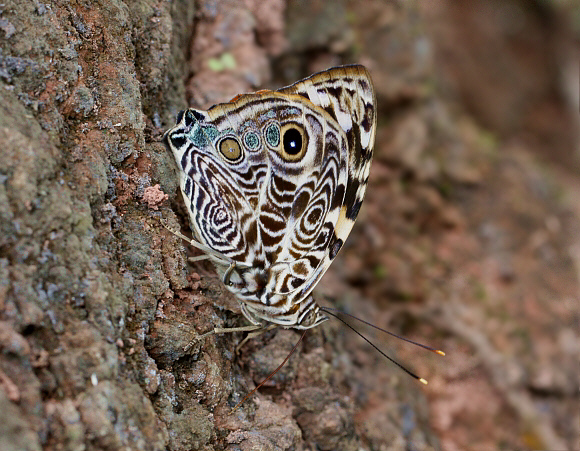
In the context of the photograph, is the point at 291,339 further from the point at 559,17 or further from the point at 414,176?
the point at 559,17

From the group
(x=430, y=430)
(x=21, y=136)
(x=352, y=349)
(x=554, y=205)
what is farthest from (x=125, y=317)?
(x=554, y=205)

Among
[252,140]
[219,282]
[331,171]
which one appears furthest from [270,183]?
[219,282]

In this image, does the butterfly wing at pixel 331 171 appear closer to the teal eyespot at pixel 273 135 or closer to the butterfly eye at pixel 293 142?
the butterfly eye at pixel 293 142

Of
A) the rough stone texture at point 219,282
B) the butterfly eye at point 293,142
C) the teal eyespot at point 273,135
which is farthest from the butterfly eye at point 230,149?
the rough stone texture at point 219,282

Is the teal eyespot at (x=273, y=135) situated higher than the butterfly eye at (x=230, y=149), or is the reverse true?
the teal eyespot at (x=273, y=135)

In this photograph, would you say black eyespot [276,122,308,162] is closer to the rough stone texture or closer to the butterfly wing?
the butterfly wing

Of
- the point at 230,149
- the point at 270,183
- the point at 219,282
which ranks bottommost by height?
the point at 219,282

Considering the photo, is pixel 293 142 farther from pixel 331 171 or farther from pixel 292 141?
pixel 331 171
